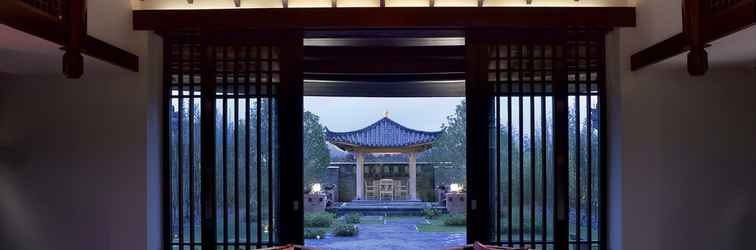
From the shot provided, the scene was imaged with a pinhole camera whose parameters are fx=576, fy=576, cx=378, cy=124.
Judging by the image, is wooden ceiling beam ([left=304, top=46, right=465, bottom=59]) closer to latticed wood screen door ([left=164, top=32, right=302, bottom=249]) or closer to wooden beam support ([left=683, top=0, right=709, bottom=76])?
latticed wood screen door ([left=164, top=32, right=302, bottom=249])

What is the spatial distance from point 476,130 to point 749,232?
78.6 inches

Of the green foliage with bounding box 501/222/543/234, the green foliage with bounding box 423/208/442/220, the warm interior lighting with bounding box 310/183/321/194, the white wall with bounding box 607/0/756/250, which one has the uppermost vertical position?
the white wall with bounding box 607/0/756/250

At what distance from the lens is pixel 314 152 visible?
1239 centimetres

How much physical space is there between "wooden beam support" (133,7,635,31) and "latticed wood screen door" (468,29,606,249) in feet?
0.64

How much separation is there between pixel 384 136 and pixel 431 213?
242 centimetres

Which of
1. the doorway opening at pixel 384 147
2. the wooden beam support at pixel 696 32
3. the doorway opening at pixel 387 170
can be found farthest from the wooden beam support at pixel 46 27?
the doorway opening at pixel 387 170

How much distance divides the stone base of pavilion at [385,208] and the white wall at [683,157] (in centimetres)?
792

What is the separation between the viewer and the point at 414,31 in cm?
404

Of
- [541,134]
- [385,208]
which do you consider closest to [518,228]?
[541,134]

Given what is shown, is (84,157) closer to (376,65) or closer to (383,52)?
(383,52)

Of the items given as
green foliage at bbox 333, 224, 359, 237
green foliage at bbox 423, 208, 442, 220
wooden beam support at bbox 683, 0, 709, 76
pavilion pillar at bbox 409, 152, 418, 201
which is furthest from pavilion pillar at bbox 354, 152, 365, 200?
wooden beam support at bbox 683, 0, 709, 76

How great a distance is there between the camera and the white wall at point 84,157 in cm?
395

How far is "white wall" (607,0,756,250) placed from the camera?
3930 millimetres

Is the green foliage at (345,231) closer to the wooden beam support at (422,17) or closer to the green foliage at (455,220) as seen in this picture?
the green foliage at (455,220)
